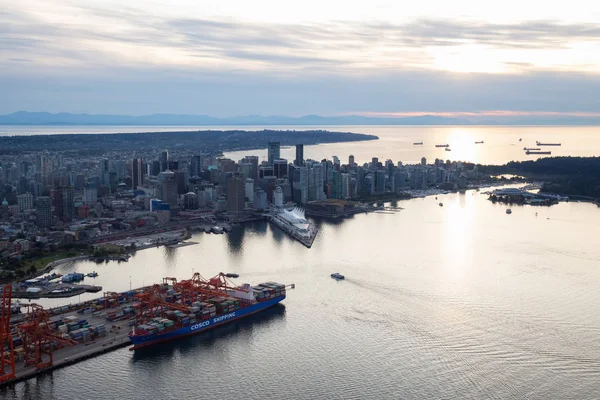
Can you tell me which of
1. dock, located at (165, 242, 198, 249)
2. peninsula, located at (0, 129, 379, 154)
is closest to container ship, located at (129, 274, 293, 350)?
dock, located at (165, 242, 198, 249)

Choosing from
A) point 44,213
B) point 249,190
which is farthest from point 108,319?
point 249,190

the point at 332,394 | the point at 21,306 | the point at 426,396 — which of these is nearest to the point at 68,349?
the point at 21,306

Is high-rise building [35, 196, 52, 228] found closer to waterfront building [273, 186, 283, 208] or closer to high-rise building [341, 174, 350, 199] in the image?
waterfront building [273, 186, 283, 208]

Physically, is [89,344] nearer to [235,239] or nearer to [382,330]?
[382,330]

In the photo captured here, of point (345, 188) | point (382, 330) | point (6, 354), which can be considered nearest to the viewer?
point (6, 354)

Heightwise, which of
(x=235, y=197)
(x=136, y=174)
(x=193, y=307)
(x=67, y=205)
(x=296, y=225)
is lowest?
(x=193, y=307)

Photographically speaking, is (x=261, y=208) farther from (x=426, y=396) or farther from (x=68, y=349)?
(x=426, y=396)

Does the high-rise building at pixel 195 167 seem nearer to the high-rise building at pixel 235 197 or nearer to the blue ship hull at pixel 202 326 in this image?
the high-rise building at pixel 235 197

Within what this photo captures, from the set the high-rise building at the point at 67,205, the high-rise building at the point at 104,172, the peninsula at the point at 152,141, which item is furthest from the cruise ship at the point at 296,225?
the peninsula at the point at 152,141
